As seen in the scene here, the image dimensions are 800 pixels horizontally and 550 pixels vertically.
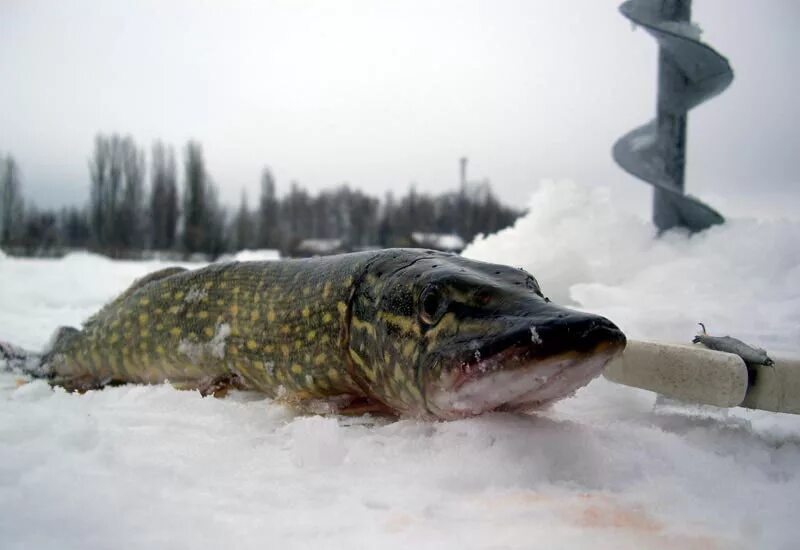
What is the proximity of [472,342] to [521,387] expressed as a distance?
151 millimetres

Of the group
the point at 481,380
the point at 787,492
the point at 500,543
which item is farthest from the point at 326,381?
the point at 787,492

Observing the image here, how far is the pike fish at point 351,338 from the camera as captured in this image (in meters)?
1.24

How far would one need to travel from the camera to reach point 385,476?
118 cm

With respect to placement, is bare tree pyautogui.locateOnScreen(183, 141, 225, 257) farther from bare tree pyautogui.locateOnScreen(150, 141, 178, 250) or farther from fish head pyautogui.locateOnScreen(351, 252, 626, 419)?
fish head pyautogui.locateOnScreen(351, 252, 626, 419)

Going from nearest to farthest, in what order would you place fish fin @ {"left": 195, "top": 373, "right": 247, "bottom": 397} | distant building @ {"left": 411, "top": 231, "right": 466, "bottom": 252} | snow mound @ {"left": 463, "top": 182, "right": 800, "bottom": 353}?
fish fin @ {"left": 195, "top": 373, "right": 247, "bottom": 397}, snow mound @ {"left": 463, "top": 182, "right": 800, "bottom": 353}, distant building @ {"left": 411, "top": 231, "right": 466, "bottom": 252}

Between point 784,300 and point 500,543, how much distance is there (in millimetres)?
2910

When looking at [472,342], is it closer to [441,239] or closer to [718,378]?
[718,378]

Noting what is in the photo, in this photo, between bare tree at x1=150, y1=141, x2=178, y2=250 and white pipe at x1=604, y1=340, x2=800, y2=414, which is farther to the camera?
bare tree at x1=150, y1=141, x2=178, y2=250

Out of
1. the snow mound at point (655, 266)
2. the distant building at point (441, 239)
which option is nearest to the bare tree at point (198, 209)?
the distant building at point (441, 239)

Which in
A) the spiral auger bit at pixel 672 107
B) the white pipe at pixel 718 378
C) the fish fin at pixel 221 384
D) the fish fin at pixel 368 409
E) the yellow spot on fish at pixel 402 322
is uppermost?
the spiral auger bit at pixel 672 107

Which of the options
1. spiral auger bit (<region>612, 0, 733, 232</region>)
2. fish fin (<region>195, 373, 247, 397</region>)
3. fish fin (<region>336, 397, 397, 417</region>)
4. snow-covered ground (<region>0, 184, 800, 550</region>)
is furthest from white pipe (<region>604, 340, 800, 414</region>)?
spiral auger bit (<region>612, 0, 733, 232</region>)

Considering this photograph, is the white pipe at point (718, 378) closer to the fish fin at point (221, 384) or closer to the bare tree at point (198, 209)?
the fish fin at point (221, 384)

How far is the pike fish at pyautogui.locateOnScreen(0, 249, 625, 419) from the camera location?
4.06ft

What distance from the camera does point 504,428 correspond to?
4.26 feet
